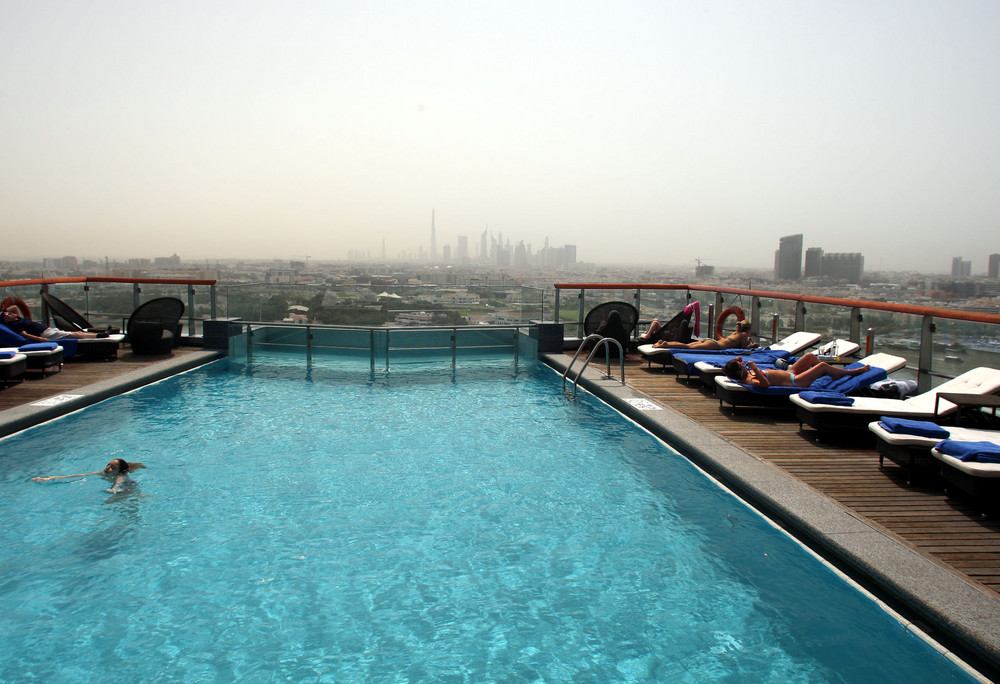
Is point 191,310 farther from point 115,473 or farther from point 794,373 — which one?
point 794,373

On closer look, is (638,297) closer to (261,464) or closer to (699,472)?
(699,472)

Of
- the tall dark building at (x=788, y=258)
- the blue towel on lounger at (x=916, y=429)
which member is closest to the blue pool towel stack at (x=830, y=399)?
the blue towel on lounger at (x=916, y=429)

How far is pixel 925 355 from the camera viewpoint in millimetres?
6504

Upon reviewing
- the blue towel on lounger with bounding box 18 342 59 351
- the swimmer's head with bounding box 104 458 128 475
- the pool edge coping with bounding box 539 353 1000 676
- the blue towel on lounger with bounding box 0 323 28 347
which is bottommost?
the swimmer's head with bounding box 104 458 128 475

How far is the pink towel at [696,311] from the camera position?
1042 centimetres

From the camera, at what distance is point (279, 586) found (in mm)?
3631

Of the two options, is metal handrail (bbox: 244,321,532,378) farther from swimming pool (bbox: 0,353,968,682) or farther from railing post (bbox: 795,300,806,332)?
railing post (bbox: 795,300,806,332)

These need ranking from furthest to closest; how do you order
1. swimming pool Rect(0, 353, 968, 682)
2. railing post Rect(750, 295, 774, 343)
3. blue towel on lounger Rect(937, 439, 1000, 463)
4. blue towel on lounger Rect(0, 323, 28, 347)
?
railing post Rect(750, 295, 774, 343) → blue towel on lounger Rect(0, 323, 28, 347) → blue towel on lounger Rect(937, 439, 1000, 463) → swimming pool Rect(0, 353, 968, 682)

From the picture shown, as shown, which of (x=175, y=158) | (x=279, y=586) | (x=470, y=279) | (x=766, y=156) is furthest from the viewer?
(x=175, y=158)

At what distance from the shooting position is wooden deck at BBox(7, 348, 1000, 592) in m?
3.61

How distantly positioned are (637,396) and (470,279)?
203 inches

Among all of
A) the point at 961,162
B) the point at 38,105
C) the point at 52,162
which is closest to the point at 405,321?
the point at 38,105

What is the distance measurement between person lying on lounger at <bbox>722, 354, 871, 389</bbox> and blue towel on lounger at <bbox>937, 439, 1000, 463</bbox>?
94.3 inches

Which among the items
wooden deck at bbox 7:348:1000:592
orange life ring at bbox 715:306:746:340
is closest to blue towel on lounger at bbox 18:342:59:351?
wooden deck at bbox 7:348:1000:592
